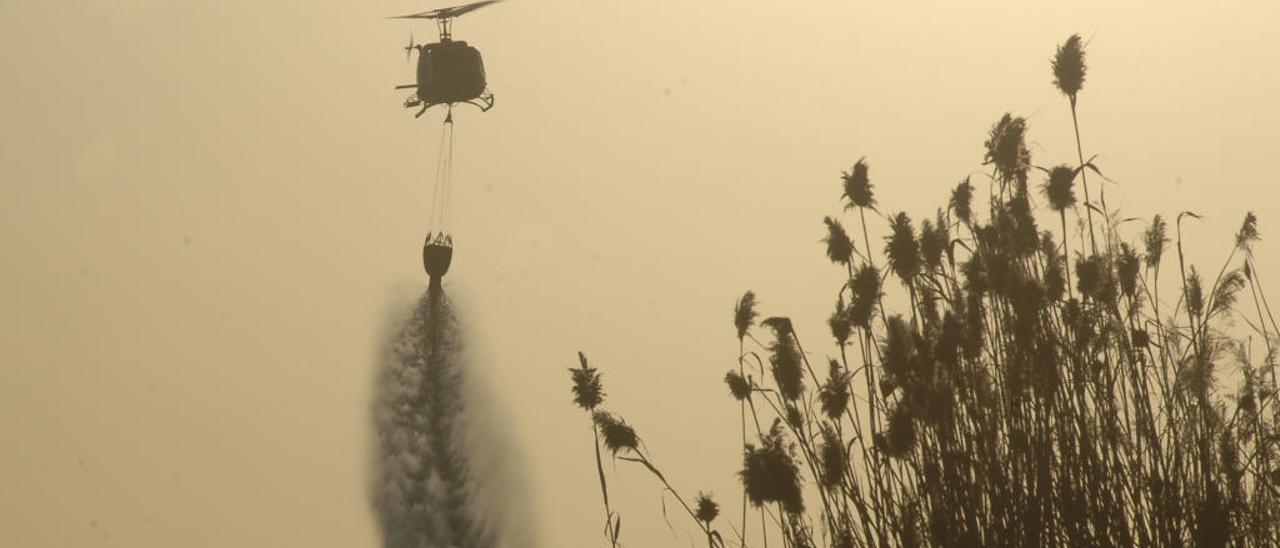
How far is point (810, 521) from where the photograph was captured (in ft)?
23.0

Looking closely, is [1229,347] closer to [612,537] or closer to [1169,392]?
[1169,392]

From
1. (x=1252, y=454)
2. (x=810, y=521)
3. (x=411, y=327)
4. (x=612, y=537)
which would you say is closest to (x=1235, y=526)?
(x=1252, y=454)

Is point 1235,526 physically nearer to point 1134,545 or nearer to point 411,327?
point 1134,545

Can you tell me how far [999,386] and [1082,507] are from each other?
21.0 inches

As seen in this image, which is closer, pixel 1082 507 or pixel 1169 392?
pixel 1082 507

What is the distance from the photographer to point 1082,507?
639 cm

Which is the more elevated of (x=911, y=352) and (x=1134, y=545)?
(x=911, y=352)

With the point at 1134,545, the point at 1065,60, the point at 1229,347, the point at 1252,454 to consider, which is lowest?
the point at 1134,545

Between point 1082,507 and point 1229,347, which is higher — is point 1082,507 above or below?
below

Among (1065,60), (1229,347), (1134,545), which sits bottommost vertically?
(1134,545)

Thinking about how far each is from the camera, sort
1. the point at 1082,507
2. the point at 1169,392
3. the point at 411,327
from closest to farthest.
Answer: the point at 1082,507, the point at 1169,392, the point at 411,327

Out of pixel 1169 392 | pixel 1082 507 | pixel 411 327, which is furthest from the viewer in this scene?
pixel 411 327

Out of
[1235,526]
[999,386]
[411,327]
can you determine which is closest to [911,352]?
[999,386]

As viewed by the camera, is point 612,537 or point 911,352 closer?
point 911,352
